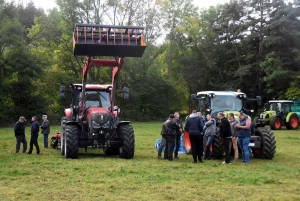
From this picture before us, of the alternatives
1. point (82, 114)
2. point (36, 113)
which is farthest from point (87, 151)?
point (36, 113)

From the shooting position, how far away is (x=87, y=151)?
53.7 ft

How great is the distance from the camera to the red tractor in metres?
12.7

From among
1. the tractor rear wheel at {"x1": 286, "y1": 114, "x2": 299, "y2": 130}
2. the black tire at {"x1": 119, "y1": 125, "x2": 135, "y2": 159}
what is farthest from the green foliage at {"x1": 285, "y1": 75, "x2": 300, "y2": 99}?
the black tire at {"x1": 119, "y1": 125, "x2": 135, "y2": 159}

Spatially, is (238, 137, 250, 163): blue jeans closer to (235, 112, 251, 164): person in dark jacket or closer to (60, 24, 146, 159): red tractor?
(235, 112, 251, 164): person in dark jacket

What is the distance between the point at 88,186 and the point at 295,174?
5.18 meters

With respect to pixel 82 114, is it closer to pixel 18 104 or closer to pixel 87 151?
pixel 87 151

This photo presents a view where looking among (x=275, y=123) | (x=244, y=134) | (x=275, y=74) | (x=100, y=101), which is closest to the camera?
(x=244, y=134)

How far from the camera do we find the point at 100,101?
50.0 ft

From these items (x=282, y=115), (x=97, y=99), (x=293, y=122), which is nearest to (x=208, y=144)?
(x=97, y=99)

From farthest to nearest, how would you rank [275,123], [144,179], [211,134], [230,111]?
1. [275,123]
2. [230,111]
3. [211,134]
4. [144,179]

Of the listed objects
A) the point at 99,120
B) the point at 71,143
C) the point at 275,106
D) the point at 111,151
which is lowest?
the point at 111,151

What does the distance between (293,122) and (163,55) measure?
23966 mm

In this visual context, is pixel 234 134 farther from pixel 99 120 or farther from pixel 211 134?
pixel 99 120

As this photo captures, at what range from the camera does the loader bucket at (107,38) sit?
41.5 ft
